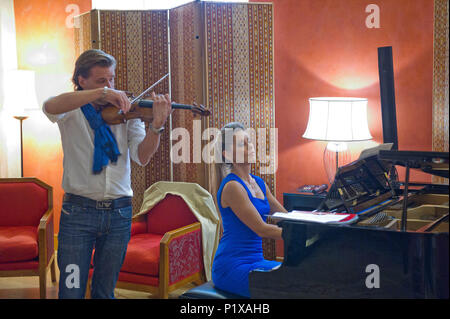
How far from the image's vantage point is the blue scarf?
80.6 inches

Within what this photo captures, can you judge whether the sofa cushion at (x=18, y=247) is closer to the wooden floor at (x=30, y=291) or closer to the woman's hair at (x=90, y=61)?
the wooden floor at (x=30, y=291)

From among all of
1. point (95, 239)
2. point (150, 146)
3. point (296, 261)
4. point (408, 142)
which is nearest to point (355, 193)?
point (296, 261)

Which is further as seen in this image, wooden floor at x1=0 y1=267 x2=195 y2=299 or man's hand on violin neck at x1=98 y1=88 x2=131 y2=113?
wooden floor at x1=0 y1=267 x2=195 y2=299

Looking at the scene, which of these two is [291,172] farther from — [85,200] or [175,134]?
[85,200]

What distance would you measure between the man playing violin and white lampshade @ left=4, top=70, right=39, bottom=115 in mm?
2942

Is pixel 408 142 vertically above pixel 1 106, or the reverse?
pixel 1 106

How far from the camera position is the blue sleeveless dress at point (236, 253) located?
8.30ft

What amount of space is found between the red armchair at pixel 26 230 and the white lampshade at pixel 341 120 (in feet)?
6.84

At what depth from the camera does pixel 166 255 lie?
3414 millimetres

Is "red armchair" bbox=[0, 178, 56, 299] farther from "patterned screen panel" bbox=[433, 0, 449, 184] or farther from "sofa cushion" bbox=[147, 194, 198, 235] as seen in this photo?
"patterned screen panel" bbox=[433, 0, 449, 184]

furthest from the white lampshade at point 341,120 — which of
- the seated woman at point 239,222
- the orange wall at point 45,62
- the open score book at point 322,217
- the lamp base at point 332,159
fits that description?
the orange wall at point 45,62

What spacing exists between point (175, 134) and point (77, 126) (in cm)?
208

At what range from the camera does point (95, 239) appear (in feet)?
6.88

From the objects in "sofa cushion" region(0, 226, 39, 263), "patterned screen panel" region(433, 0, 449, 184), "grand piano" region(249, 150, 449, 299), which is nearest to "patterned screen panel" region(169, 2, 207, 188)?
"sofa cushion" region(0, 226, 39, 263)
